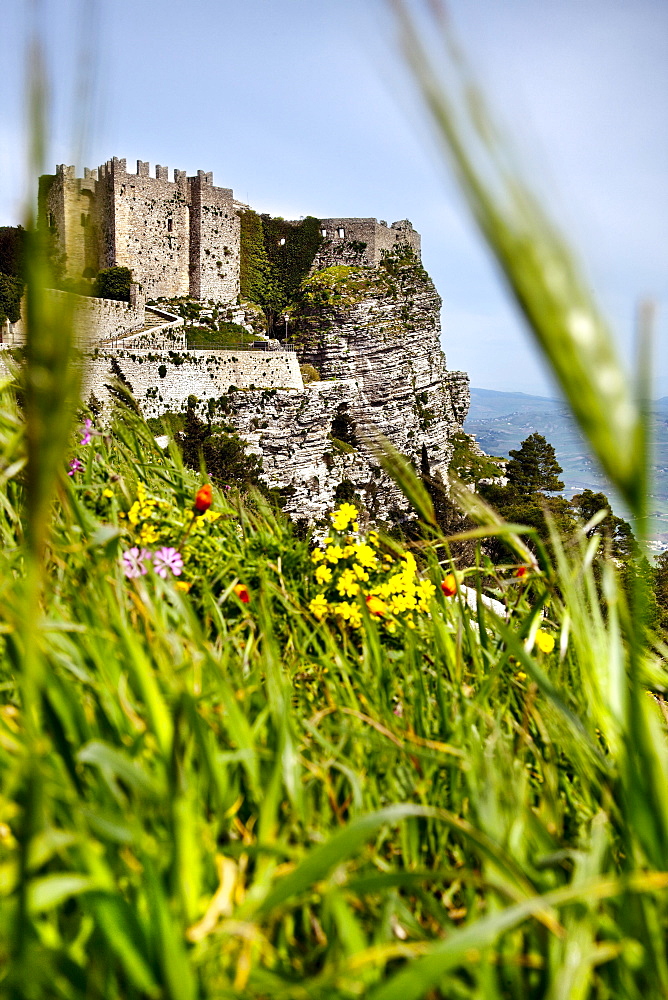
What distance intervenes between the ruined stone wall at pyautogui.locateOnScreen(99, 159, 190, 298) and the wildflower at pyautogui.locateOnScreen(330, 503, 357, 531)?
2738cm

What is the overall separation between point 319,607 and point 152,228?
28894 mm

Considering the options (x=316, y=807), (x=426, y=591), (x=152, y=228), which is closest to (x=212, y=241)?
(x=152, y=228)

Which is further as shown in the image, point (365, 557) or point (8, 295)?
point (8, 295)

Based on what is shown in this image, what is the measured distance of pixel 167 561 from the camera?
1.54m

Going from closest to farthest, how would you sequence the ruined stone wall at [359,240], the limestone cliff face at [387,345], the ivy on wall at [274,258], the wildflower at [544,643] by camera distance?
the wildflower at [544,643], the limestone cliff face at [387,345], the ivy on wall at [274,258], the ruined stone wall at [359,240]

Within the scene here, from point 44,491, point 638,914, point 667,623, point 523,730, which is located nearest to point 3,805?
point 44,491

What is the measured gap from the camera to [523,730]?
1049 mm

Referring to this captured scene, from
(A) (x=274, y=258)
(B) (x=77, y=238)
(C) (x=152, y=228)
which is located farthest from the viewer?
(A) (x=274, y=258)

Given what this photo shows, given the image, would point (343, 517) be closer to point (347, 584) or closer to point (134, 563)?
point (347, 584)

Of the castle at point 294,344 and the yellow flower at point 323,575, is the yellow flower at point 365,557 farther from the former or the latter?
the castle at point 294,344

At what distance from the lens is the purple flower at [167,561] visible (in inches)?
60.1

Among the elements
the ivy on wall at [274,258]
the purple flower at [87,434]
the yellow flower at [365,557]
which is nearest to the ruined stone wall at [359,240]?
the ivy on wall at [274,258]

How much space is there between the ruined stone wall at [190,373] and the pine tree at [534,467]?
855cm

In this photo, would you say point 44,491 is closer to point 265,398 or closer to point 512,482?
point 265,398
